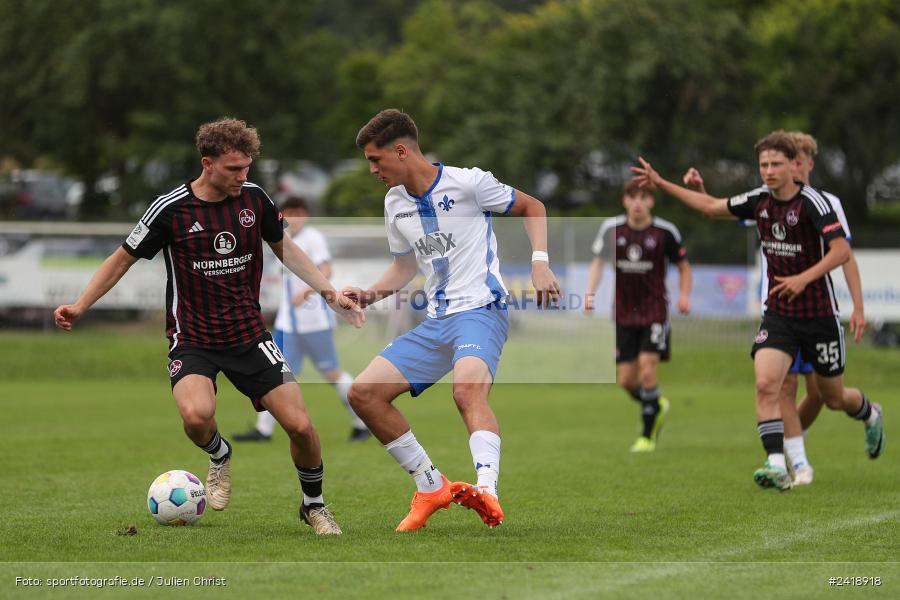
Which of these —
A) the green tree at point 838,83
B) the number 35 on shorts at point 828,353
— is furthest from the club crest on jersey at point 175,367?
the green tree at point 838,83

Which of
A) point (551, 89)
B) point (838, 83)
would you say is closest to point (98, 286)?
point (551, 89)

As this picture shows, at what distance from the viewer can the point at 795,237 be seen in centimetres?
901

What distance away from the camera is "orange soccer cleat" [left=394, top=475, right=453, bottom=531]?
7117 mm

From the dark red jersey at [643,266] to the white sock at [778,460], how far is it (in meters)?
3.76

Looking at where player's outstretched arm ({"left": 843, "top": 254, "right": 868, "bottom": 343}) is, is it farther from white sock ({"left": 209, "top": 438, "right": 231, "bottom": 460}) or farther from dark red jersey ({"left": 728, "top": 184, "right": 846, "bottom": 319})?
white sock ({"left": 209, "top": 438, "right": 231, "bottom": 460})

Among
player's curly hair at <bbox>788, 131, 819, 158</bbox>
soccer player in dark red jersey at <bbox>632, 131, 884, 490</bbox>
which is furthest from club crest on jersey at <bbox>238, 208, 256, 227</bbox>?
player's curly hair at <bbox>788, 131, 819, 158</bbox>

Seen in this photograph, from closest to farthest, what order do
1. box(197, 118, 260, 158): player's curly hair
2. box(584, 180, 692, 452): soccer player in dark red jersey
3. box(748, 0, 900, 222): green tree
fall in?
1. box(197, 118, 260, 158): player's curly hair
2. box(584, 180, 692, 452): soccer player in dark red jersey
3. box(748, 0, 900, 222): green tree

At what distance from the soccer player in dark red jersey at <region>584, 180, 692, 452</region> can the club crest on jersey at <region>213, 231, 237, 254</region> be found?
6.03m

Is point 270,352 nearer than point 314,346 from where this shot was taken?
Yes

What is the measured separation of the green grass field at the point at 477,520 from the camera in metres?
5.72

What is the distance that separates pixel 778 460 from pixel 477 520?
2.46 meters

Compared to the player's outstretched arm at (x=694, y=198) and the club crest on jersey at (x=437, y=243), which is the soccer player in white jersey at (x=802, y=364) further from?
the club crest on jersey at (x=437, y=243)

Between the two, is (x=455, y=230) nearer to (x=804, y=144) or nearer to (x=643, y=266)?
(x=804, y=144)

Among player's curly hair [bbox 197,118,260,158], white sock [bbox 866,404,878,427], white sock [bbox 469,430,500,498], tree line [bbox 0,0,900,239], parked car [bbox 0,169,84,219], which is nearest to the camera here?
white sock [bbox 469,430,500,498]
